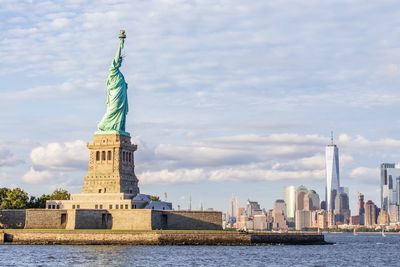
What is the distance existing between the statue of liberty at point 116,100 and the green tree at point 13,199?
18.4 metres

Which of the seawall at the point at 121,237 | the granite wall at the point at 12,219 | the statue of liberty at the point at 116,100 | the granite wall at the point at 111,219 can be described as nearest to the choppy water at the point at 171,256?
the seawall at the point at 121,237

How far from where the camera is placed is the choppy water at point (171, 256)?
88000 millimetres

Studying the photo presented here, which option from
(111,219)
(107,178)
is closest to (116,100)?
(107,178)

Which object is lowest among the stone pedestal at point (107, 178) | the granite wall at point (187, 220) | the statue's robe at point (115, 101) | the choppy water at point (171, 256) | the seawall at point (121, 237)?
the choppy water at point (171, 256)

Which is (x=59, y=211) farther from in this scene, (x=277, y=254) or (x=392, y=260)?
(x=392, y=260)

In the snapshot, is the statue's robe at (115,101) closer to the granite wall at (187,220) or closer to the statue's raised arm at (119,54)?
the statue's raised arm at (119,54)

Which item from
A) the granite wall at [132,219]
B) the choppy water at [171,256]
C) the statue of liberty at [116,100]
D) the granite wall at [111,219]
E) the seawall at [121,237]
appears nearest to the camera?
the choppy water at [171,256]

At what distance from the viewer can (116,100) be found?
462 ft

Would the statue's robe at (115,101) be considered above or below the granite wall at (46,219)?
above

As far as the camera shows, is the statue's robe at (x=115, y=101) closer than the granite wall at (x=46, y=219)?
No

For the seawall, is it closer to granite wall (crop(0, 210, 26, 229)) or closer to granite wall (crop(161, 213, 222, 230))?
→ granite wall (crop(161, 213, 222, 230))

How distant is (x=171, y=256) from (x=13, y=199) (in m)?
54.4

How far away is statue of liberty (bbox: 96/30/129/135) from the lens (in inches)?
5497

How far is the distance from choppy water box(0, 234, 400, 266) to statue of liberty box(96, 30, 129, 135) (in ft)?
101
